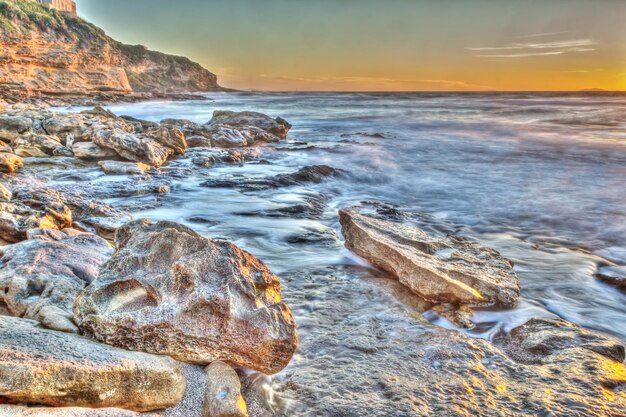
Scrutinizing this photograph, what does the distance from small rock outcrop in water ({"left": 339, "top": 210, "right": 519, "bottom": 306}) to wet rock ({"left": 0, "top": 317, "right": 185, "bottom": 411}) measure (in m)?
2.32

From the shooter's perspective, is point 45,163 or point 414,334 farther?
point 45,163

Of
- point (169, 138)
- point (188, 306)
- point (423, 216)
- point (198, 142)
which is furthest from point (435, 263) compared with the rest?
point (198, 142)

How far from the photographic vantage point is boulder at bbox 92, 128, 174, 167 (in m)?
9.66

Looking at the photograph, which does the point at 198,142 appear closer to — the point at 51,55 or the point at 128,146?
the point at 128,146

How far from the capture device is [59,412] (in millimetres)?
1694

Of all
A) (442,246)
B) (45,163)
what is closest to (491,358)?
(442,246)

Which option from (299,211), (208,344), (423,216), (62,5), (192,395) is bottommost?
(423,216)

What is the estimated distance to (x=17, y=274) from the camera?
284 cm

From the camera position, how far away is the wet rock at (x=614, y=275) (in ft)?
15.2

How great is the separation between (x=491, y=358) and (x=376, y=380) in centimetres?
87

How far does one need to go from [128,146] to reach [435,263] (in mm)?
7979

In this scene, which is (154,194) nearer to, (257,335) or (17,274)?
(17,274)

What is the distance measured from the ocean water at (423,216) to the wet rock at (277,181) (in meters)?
0.25

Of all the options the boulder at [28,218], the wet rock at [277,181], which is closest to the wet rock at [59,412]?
the boulder at [28,218]
